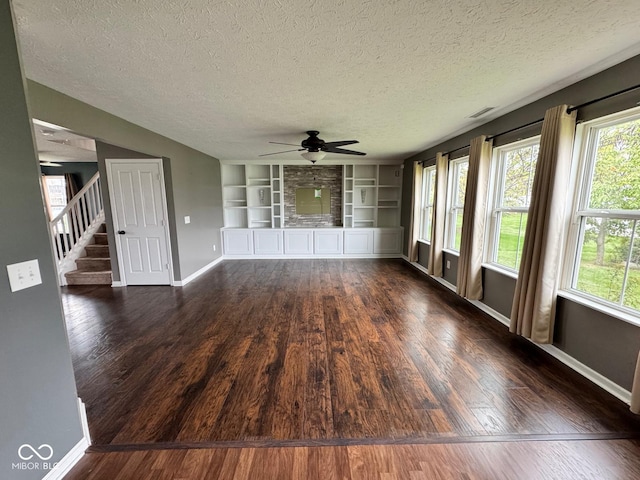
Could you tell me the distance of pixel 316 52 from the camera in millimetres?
1690

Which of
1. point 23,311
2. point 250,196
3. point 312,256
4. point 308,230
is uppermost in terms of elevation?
point 250,196

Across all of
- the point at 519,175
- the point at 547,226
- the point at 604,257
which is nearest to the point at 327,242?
the point at 519,175

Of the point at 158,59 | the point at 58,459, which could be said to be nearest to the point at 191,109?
the point at 158,59

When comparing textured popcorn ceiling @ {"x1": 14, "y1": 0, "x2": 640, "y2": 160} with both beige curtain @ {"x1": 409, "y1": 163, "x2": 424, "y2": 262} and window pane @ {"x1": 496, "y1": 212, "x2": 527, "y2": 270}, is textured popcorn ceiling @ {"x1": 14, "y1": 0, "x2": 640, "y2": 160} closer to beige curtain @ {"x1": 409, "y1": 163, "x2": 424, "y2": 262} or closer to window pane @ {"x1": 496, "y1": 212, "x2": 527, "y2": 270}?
window pane @ {"x1": 496, "y1": 212, "x2": 527, "y2": 270}

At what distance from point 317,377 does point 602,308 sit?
7.42ft

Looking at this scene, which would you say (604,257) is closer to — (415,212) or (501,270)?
(501,270)

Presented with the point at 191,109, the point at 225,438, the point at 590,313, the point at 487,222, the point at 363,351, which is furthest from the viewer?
the point at 487,222

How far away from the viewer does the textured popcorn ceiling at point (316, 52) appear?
133 centimetres

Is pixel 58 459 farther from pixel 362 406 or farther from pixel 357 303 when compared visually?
pixel 357 303

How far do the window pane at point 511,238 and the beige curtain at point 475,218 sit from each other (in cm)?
20

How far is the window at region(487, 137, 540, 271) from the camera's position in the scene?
2.79 m

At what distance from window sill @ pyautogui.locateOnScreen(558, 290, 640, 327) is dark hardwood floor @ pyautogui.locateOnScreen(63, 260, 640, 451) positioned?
1.93 ft

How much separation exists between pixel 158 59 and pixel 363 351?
285 cm

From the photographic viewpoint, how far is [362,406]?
70.6 inches
